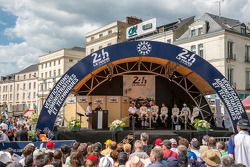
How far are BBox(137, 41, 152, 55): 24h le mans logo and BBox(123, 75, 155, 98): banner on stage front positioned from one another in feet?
17.9

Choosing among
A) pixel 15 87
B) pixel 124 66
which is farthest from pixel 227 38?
pixel 15 87

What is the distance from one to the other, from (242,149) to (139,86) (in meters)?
14.7

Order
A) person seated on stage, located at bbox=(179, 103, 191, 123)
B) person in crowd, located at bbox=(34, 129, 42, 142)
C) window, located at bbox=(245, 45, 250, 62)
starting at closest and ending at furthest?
person in crowd, located at bbox=(34, 129, 42, 142), person seated on stage, located at bbox=(179, 103, 191, 123), window, located at bbox=(245, 45, 250, 62)

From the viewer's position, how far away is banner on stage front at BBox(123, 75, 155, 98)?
67.9 feet

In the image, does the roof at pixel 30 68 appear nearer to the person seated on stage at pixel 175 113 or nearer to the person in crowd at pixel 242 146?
the person seated on stage at pixel 175 113

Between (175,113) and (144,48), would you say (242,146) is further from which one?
(175,113)

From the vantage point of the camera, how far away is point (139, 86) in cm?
2095

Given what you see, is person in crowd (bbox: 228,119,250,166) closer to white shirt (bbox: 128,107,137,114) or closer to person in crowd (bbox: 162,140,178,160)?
person in crowd (bbox: 162,140,178,160)

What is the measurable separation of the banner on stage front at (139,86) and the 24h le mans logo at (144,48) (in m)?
5.45

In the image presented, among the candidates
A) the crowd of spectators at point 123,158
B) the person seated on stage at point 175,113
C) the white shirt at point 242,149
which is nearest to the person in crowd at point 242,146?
the white shirt at point 242,149

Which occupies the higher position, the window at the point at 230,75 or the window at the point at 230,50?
the window at the point at 230,50

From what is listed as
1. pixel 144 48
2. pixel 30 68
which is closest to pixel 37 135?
pixel 144 48

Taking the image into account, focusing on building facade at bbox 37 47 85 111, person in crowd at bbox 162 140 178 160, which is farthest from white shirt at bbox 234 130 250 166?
building facade at bbox 37 47 85 111

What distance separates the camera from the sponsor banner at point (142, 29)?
4419 centimetres
